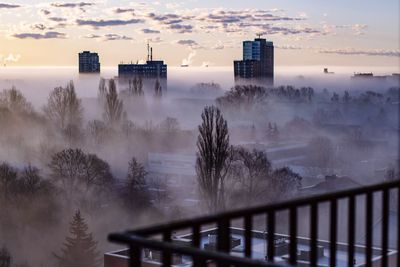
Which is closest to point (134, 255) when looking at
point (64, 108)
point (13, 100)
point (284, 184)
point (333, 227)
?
point (333, 227)

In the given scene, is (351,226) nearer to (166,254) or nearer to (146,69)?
(166,254)

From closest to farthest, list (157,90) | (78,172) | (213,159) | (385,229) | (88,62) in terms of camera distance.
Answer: (385,229), (213,159), (78,172), (157,90), (88,62)

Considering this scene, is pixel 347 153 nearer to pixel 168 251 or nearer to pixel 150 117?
pixel 150 117

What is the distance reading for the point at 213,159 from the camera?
2253 centimetres

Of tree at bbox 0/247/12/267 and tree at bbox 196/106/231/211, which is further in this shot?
tree at bbox 196/106/231/211

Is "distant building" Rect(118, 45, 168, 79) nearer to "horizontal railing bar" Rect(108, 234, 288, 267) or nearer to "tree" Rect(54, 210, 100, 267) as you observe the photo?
"tree" Rect(54, 210, 100, 267)

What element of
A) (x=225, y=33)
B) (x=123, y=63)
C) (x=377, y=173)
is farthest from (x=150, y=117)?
(x=377, y=173)

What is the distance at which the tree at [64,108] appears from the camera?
27953 mm

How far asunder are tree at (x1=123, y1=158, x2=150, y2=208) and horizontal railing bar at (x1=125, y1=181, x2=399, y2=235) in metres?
20.4

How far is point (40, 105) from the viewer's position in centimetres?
2805

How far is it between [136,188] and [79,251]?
6.26 m

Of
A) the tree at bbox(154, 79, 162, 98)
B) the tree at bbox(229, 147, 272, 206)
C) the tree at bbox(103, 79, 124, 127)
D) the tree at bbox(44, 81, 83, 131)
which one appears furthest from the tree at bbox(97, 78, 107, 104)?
the tree at bbox(229, 147, 272, 206)

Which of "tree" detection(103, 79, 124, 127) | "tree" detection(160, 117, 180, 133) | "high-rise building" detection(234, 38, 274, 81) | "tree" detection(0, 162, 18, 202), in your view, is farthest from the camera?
"tree" detection(160, 117, 180, 133)

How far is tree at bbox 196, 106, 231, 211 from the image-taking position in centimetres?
2088
